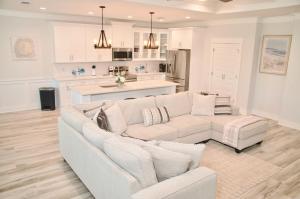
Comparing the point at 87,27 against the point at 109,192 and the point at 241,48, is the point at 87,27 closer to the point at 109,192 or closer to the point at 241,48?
the point at 241,48

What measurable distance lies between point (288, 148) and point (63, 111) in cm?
426

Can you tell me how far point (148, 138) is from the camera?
376 centimetres

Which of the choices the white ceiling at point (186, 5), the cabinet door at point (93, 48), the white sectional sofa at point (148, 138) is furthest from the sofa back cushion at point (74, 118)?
the cabinet door at point (93, 48)

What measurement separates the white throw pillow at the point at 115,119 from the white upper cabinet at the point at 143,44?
478 centimetres

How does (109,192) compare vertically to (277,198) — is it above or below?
above

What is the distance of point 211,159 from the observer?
4.07m

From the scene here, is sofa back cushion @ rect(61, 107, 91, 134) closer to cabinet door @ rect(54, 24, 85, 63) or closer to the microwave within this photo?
cabinet door @ rect(54, 24, 85, 63)

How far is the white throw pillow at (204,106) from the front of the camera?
4.96m

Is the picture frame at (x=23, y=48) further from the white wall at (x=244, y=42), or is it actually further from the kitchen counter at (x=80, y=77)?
the white wall at (x=244, y=42)

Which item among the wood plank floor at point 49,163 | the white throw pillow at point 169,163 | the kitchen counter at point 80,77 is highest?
the kitchen counter at point 80,77

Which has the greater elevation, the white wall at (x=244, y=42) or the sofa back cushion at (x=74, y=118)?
the white wall at (x=244, y=42)

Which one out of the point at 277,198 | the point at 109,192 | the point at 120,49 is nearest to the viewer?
the point at 109,192

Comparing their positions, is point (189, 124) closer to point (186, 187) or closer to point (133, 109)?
point (133, 109)

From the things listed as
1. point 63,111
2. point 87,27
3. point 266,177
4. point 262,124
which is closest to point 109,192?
point 63,111
